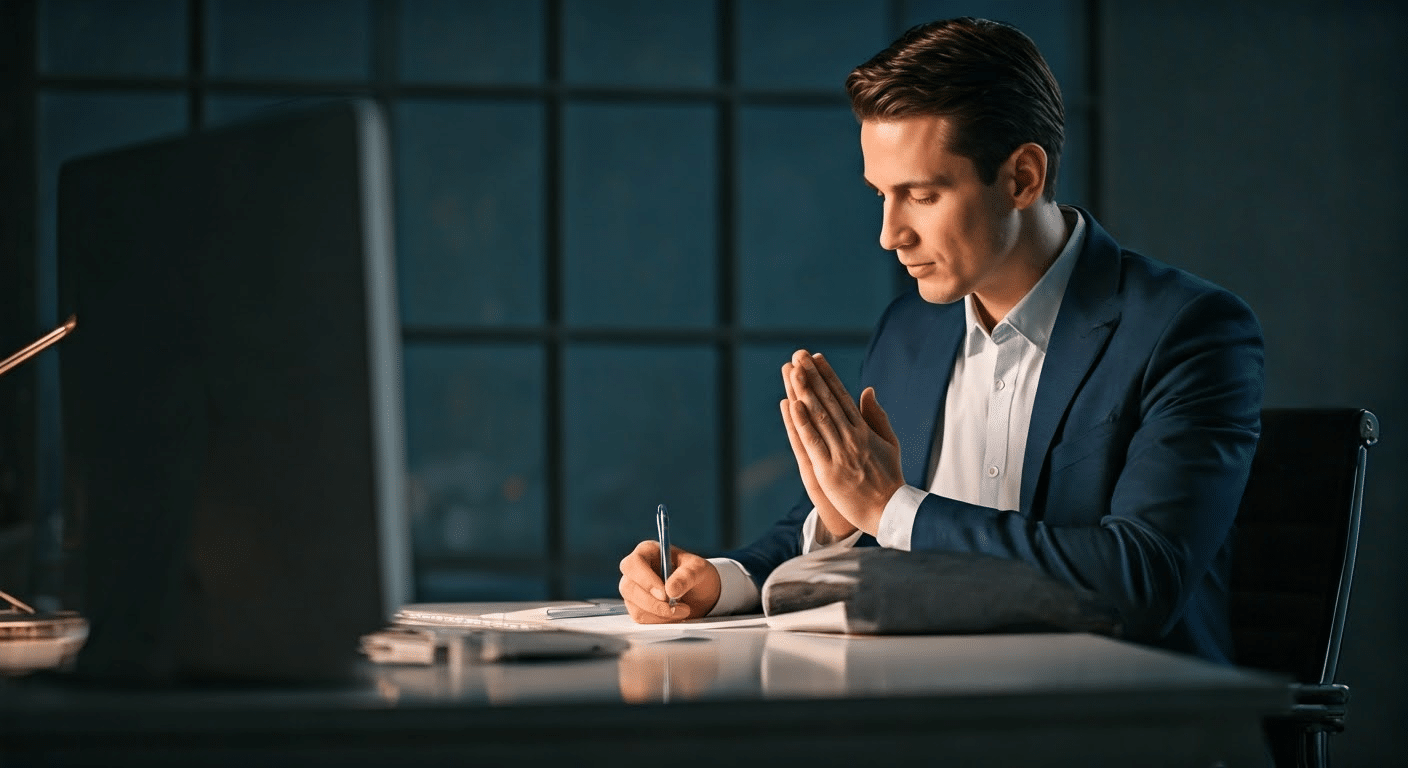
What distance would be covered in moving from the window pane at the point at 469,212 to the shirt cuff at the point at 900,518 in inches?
134

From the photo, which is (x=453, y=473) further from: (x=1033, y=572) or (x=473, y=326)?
(x=1033, y=572)

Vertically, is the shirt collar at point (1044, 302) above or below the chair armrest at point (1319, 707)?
above

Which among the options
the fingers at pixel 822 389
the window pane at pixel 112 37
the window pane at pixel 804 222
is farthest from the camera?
the window pane at pixel 804 222

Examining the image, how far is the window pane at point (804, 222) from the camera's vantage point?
4.94m

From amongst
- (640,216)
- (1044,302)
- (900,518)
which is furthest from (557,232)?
(900,518)

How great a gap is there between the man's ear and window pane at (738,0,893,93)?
3.12 meters

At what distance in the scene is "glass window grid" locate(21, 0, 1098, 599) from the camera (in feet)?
15.5

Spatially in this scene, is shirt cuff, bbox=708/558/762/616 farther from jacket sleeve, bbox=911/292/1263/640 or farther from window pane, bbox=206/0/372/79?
window pane, bbox=206/0/372/79

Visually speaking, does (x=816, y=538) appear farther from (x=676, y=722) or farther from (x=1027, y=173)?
(x=676, y=722)

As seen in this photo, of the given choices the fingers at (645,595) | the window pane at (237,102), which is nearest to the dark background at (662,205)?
the window pane at (237,102)

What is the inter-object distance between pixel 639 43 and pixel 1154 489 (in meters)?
3.63

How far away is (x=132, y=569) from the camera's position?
1026mm

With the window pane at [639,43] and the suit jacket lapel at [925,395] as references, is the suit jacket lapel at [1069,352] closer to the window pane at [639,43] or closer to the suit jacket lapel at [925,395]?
the suit jacket lapel at [925,395]

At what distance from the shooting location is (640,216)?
4891mm
